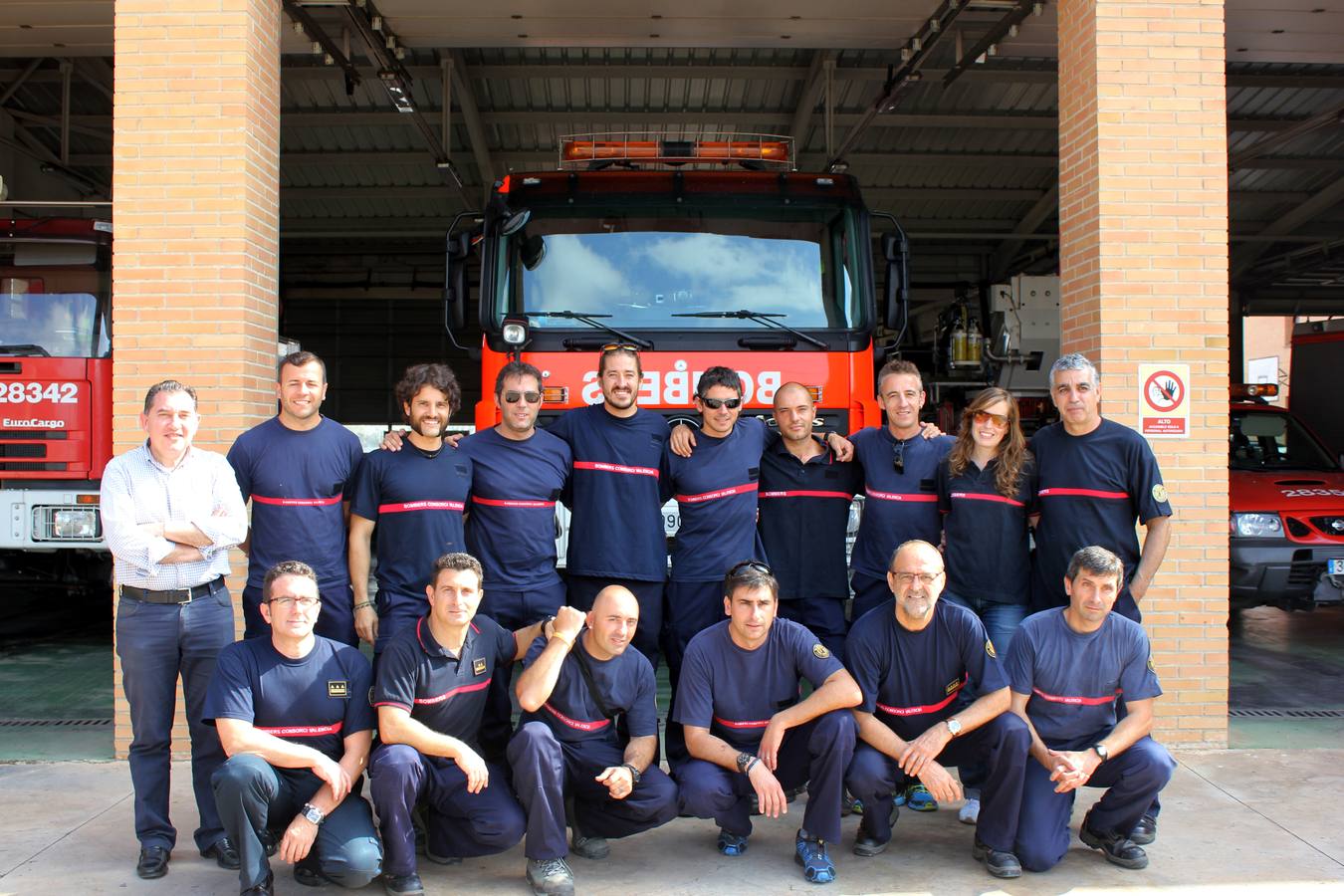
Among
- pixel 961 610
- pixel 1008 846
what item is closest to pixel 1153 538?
pixel 961 610

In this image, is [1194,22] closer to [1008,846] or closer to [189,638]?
[1008,846]

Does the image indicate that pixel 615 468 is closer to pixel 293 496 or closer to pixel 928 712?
pixel 293 496

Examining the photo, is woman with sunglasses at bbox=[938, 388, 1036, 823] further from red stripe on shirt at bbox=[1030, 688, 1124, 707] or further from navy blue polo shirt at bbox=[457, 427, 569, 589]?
navy blue polo shirt at bbox=[457, 427, 569, 589]

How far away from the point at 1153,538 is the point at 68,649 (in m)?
6.99

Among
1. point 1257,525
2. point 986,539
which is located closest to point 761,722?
point 986,539

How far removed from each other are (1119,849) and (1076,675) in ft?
1.95

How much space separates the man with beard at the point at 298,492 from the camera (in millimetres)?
3961

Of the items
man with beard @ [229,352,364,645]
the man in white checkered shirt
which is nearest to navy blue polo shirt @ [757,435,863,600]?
man with beard @ [229,352,364,645]

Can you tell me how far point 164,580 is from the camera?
145 inches

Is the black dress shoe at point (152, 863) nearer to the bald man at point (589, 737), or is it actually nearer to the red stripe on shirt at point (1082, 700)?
the bald man at point (589, 737)

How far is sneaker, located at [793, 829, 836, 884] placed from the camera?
11.7 ft

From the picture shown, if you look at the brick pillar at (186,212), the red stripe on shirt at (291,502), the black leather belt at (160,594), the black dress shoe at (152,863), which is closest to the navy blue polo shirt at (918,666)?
the red stripe on shirt at (291,502)

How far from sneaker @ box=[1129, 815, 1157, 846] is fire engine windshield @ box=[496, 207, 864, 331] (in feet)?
9.03

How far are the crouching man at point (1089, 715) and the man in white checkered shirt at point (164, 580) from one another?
8.85ft
